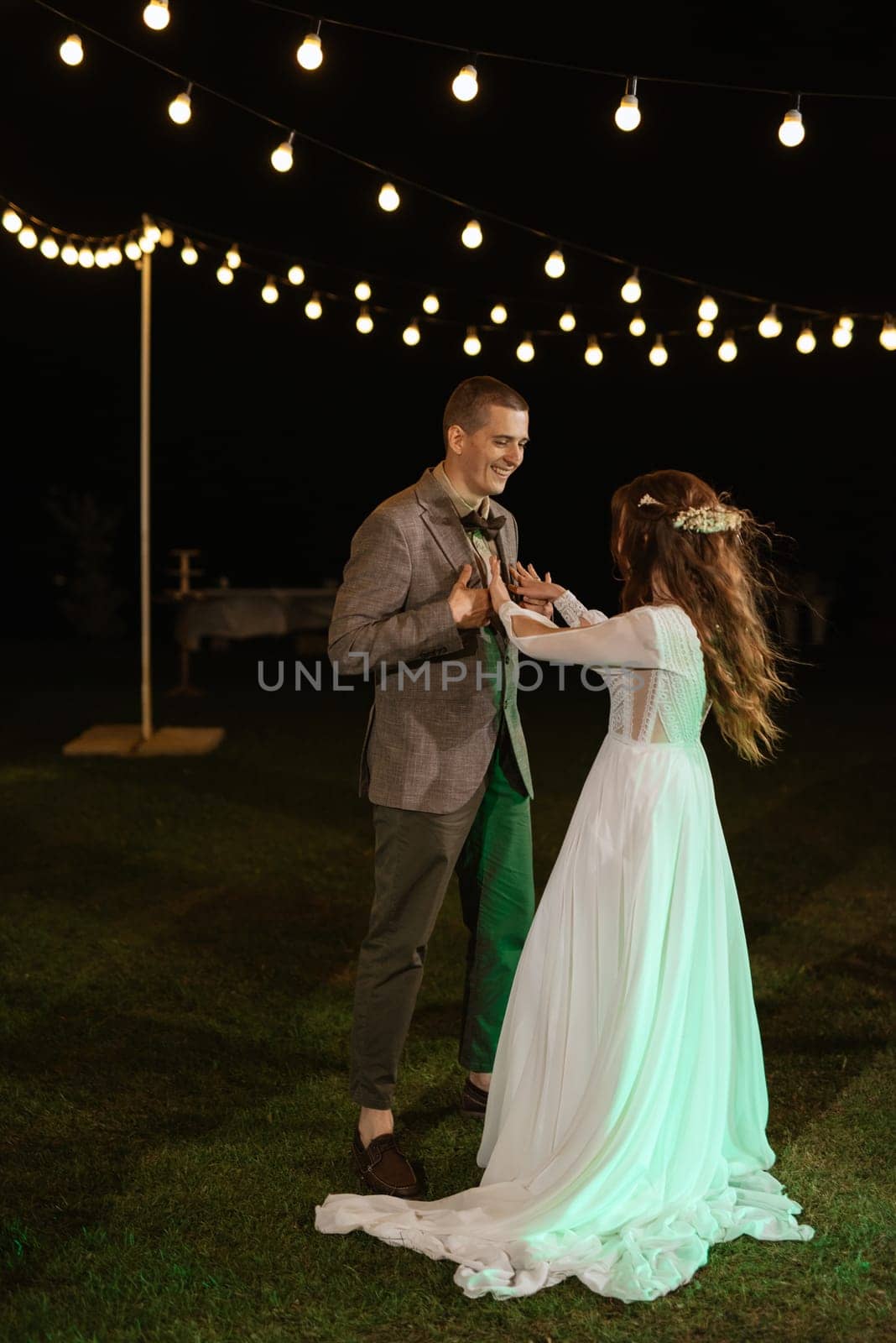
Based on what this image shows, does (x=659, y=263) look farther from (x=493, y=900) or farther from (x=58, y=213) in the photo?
(x=493, y=900)

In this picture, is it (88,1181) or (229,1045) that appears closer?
(88,1181)

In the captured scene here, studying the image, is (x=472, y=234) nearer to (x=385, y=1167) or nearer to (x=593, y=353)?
(x=593, y=353)

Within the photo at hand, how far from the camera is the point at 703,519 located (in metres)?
2.88

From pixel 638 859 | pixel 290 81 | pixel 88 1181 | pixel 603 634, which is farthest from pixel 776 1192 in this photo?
pixel 290 81

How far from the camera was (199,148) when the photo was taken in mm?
8352

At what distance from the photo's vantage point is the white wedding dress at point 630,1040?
2686 mm

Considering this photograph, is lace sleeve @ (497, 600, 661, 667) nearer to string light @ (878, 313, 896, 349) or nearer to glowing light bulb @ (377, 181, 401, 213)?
glowing light bulb @ (377, 181, 401, 213)

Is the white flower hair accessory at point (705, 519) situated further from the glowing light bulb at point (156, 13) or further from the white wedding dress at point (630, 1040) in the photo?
the glowing light bulb at point (156, 13)

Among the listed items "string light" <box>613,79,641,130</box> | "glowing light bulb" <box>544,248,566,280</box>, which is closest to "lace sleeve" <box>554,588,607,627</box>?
"string light" <box>613,79,641,130</box>

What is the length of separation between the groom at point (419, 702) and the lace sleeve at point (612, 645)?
0.89 feet

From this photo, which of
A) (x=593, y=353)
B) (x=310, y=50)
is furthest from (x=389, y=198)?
(x=593, y=353)

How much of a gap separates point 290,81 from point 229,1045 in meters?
4.54

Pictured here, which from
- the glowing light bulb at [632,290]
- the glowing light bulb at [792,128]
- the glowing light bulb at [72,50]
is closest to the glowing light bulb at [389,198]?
the glowing light bulb at [632,290]

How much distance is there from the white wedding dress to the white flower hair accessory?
18 cm
